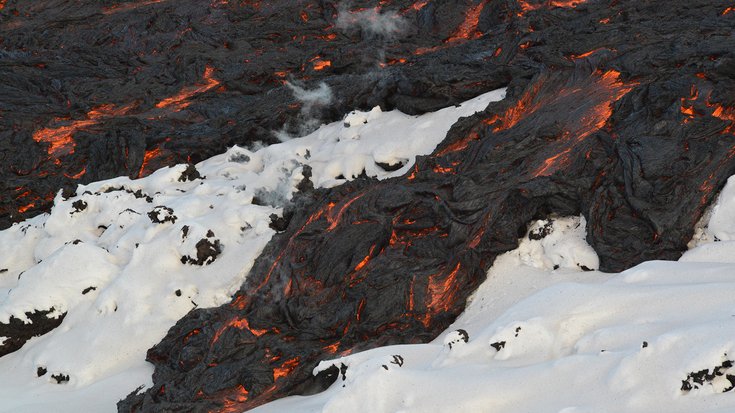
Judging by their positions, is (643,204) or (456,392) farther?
(643,204)

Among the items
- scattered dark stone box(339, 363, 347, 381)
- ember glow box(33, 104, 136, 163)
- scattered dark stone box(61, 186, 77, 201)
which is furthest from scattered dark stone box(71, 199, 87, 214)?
scattered dark stone box(339, 363, 347, 381)

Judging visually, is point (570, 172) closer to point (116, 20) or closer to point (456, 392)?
point (456, 392)

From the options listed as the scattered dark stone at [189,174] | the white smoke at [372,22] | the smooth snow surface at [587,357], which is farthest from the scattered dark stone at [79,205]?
the white smoke at [372,22]

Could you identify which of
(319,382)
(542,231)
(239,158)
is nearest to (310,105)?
(239,158)

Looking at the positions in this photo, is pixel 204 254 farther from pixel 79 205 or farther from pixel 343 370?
pixel 343 370

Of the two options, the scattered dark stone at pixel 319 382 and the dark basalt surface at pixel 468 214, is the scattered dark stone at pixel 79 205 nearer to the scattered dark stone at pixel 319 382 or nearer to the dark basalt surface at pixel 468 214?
the dark basalt surface at pixel 468 214

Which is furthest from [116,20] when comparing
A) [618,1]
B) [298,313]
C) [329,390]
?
[329,390]

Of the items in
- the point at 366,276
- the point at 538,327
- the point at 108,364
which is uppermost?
the point at 538,327
